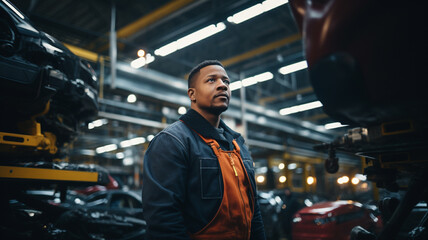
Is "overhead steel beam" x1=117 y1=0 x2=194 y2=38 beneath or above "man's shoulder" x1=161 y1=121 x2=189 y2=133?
above

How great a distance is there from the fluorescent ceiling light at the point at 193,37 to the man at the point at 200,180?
4.11 metres

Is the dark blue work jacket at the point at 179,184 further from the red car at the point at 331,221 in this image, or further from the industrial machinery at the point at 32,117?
the red car at the point at 331,221

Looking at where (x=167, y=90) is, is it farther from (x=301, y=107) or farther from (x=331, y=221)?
(x=301, y=107)

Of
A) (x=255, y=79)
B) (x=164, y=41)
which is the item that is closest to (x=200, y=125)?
(x=164, y=41)

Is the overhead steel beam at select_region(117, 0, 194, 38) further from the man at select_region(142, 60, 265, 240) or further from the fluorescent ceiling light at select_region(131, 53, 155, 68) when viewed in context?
the man at select_region(142, 60, 265, 240)

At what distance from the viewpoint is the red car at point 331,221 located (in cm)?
479

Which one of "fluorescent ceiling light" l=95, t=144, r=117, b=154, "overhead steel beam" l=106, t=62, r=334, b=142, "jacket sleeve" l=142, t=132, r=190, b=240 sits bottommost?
"jacket sleeve" l=142, t=132, r=190, b=240

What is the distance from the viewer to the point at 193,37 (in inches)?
229

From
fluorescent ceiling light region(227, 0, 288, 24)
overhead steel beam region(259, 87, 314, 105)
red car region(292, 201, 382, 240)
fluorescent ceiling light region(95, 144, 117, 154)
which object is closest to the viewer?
fluorescent ceiling light region(227, 0, 288, 24)

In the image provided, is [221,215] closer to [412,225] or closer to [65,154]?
[65,154]

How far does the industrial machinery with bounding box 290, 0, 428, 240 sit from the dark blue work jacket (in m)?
0.70

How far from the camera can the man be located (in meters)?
1.37

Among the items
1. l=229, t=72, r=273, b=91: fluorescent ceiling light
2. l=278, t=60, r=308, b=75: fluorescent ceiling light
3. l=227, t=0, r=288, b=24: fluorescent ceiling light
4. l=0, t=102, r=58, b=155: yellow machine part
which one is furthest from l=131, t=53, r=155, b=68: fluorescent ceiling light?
l=0, t=102, r=58, b=155: yellow machine part

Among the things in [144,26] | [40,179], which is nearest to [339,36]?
[40,179]
